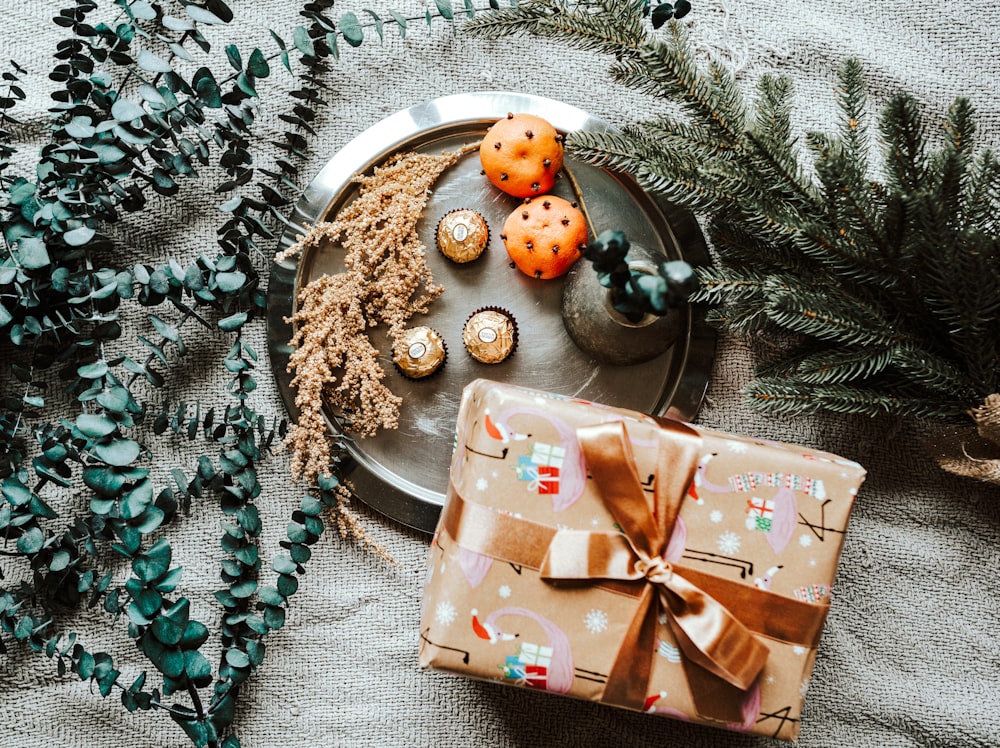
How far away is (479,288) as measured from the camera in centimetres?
103

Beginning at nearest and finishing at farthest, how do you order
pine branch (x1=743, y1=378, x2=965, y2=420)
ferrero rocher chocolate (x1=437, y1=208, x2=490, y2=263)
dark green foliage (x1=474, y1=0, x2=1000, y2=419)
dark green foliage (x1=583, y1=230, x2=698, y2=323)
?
dark green foliage (x1=583, y1=230, x2=698, y2=323) → dark green foliage (x1=474, y1=0, x2=1000, y2=419) → pine branch (x1=743, y1=378, x2=965, y2=420) → ferrero rocher chocolate (x1=437, y1=208, x2=490, y2=263)

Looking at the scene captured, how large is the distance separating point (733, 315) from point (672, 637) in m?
0.40

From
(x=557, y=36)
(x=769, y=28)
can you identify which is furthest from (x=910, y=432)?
(x=557, y=36)

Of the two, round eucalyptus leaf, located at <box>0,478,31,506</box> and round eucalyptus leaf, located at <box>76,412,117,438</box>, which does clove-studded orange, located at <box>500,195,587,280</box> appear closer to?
round eucalyptus leaf, located at <box>76,412,117,438</box>

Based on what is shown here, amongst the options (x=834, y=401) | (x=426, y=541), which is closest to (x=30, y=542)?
(x=426, y=541)

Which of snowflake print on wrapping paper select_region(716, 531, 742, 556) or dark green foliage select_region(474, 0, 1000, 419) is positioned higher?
dark green foliage select_region(474, 0, 1000, 419)

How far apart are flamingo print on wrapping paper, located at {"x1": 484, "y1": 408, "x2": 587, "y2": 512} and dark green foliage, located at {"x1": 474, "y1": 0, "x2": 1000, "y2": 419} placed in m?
0.25

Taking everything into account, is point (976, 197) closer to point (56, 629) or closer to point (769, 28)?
point (769, 28)

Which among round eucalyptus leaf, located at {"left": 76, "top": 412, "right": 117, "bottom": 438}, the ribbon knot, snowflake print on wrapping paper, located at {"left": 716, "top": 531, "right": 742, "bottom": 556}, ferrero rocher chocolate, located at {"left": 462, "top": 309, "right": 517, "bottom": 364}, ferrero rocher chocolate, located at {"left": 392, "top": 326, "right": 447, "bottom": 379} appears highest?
ferrero rocher chocolate, located at {"left": 462, "top": 309, "right": 517, "bottom": 364}

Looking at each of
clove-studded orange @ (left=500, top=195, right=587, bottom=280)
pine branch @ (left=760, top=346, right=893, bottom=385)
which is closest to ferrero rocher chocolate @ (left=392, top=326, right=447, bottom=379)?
clove-studded orange @ (left=500, top=195, right=587, bottom=280)

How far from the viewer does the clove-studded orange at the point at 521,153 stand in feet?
3.09

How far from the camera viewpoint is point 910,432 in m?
1.05

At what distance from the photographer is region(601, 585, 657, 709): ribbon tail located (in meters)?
0.80

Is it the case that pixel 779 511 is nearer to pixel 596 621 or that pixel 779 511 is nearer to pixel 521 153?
pixel 596 621
